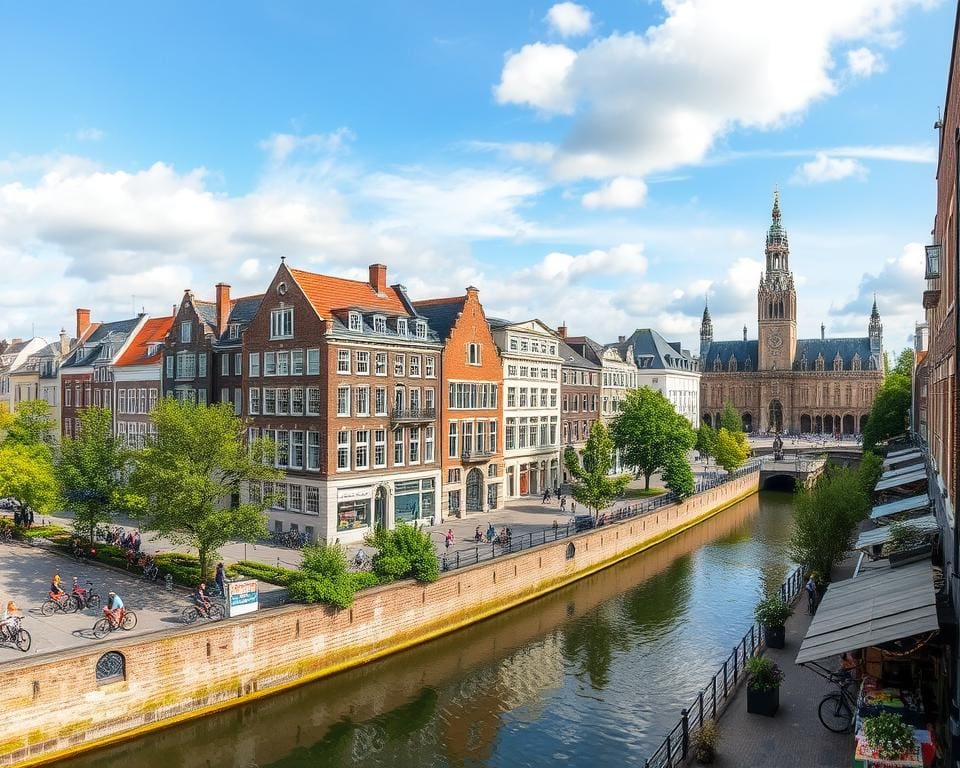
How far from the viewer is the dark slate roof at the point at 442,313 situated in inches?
2036

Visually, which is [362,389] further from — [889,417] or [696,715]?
[889,417]

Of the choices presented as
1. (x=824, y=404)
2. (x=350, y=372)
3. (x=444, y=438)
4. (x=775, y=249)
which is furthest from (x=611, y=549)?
(x=775, y=249)

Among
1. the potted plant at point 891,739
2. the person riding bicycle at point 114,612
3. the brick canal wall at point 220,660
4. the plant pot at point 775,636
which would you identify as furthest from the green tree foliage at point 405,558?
the potted plant at point 891,739

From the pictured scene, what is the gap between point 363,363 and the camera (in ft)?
148

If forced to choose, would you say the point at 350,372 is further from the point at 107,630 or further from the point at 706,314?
the point at 706,314

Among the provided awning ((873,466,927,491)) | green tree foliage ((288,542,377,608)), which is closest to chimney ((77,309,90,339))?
green tree foliage ((288,542,377,608))

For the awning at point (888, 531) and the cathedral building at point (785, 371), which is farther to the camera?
the cathedral building at point (785, 371)

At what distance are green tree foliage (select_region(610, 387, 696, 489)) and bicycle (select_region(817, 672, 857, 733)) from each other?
132 feet

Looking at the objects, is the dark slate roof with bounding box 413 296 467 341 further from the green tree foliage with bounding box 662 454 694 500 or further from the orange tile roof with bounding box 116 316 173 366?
the orange tile roof with bounding box 116 316 173 366

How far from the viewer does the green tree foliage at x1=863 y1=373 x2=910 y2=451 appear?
81562 millimetres

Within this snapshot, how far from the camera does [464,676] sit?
29406mm

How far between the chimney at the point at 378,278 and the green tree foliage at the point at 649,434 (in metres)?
24.1

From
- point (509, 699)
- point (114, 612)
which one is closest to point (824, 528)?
point (509, 699)

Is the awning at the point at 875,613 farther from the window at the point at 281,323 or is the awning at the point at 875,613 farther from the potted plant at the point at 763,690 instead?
the window at the point at 281,323
